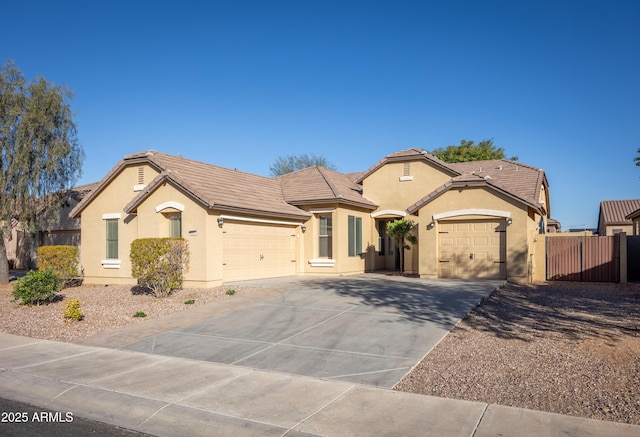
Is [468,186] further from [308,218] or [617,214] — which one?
[617,214]

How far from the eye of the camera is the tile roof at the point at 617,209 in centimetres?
3978

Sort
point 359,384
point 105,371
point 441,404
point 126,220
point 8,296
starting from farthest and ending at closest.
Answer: point 126,220, point 8,296, point 105,371, point 359,384, point 441,404

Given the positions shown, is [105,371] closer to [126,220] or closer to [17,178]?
[126,220]

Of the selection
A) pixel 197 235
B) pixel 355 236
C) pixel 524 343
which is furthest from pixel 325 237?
pixel 524 343

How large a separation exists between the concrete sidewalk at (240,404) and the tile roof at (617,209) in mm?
38801

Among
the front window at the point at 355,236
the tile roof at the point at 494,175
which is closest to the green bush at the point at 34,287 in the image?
the front window at the point at 355,236

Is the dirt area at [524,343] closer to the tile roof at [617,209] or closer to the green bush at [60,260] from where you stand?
the green bush at [60,260]

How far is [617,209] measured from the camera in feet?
139

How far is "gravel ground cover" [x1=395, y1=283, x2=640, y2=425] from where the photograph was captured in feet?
21.8

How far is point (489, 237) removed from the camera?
19078 mm

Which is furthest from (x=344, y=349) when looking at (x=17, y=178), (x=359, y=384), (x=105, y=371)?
(x=17, y=178)

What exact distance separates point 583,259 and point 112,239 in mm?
18428

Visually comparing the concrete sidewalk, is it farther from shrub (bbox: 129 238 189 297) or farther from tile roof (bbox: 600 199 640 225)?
tile roof (bbox: 600 199 640 225)

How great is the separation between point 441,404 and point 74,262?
658 inches
